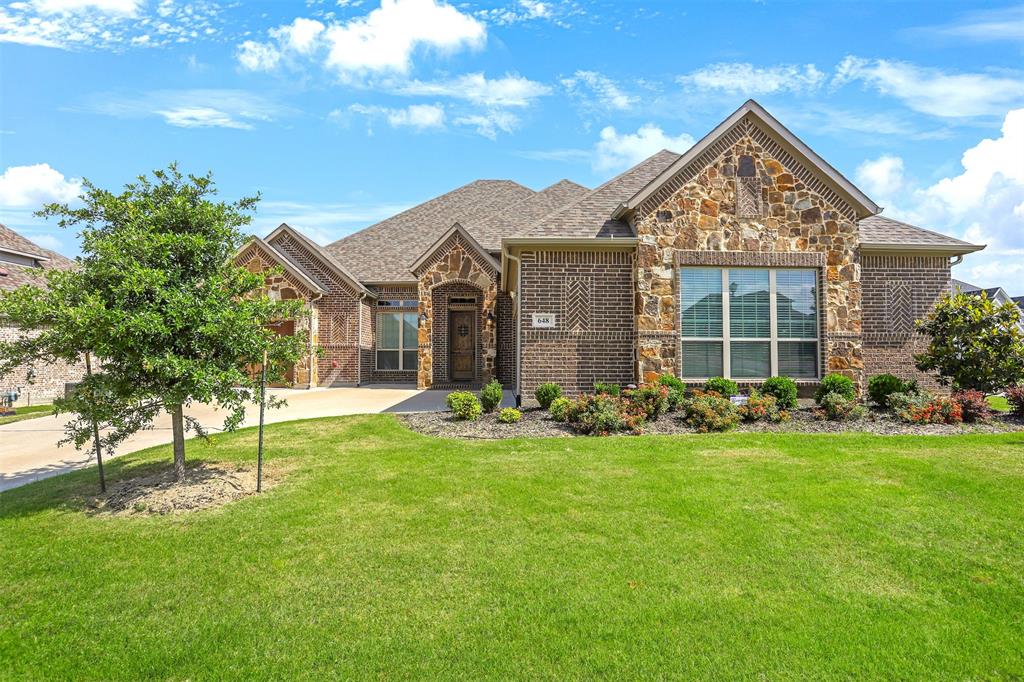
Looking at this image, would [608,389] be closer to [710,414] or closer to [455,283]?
[710,414]

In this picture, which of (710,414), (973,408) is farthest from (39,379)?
(973,408)

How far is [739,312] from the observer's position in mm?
11945

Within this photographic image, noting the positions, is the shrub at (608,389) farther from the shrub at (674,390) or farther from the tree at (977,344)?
the tree at (977,344)

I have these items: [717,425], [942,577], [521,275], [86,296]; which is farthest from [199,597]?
[521,275]

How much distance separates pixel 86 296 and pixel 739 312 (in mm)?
11240

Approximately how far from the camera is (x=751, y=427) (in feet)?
32.7

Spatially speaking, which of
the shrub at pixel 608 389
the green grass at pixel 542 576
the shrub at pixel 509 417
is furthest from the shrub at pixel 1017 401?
the shrub at pixel 509 417

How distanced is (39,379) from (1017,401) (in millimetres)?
26148

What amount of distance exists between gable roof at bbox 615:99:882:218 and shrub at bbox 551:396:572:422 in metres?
4.50

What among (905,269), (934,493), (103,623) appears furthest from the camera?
(905,269)

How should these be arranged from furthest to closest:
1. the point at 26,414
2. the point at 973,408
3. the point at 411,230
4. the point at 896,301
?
the point at 411,230
the point at 26,414
the point at 896,301
the point at 973,408

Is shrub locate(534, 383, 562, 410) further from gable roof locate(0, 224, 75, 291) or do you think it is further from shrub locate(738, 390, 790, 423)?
gable roof locate(0, 224, 75, 291)

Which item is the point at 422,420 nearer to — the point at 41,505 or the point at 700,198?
the point at 41,505

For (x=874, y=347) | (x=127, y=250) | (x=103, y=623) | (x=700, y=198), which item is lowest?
(x=103, y=623)
